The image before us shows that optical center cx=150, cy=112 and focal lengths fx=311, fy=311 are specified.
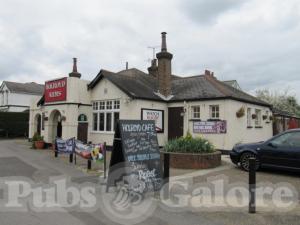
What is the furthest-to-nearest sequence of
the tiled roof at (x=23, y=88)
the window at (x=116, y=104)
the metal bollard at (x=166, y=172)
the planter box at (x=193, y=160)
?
the tiled roof at (x=23, y=88) < the window at (x=116, y=104) < the planter box at (x=193, y=160) < the metal bollard at (x=166, y=172)

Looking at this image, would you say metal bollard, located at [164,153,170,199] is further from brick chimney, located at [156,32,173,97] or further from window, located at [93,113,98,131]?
window, located at [93,113,98,131]

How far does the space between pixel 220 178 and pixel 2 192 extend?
6509 mm

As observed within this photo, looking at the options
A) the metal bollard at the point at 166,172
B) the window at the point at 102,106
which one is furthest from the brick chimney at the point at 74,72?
the metal bollard at the point at 166,172

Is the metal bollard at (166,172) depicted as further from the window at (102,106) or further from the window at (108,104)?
the window at (102,106)

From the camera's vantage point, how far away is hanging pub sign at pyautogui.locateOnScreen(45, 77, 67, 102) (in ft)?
63.2

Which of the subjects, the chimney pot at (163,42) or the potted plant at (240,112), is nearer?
the potted plant at (240,112)

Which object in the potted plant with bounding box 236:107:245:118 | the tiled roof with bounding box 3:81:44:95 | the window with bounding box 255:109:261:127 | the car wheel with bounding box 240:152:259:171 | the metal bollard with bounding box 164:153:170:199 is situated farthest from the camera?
the tiled roof with bounding box 3:81:44:95

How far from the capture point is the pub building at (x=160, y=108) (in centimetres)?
1733

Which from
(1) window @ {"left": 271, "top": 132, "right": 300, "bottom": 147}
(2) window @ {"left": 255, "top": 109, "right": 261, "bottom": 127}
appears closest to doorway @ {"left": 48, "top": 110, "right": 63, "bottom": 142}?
(2) window @ {"left": 255, "top": 109, "right": 261, "bottom": 127}

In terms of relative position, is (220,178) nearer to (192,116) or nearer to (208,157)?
(208,157)

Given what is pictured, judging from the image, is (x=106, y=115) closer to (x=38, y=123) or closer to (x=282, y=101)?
(x=38, y=123)

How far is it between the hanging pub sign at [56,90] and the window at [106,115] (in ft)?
6.97

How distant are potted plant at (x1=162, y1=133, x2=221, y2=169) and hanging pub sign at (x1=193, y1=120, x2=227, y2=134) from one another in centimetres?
391

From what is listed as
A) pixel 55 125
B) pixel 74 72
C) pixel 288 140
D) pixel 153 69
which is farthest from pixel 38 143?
pixel 288 140
